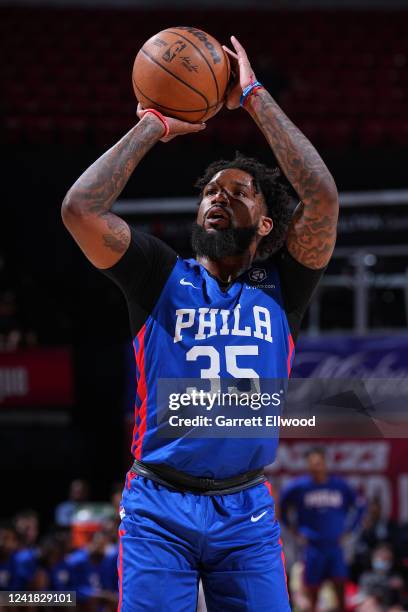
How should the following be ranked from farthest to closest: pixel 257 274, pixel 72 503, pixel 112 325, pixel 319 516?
pixel 112 325
pixel 72 503
pixel 319 516
pixel 257 274

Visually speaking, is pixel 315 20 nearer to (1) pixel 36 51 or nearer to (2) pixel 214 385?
(1) pixel 36 51

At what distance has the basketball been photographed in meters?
3.16

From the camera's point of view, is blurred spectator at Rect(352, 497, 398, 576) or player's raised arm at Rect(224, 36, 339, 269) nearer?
player's raised arm at Rect(224, 36, 339, 269)

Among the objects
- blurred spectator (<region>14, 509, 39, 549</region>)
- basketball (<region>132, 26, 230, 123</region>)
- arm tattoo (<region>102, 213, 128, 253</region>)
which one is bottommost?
blurred spectator (<region>14, 509, 39, 549</region>)

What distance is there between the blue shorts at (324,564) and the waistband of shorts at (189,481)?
601 centimetres

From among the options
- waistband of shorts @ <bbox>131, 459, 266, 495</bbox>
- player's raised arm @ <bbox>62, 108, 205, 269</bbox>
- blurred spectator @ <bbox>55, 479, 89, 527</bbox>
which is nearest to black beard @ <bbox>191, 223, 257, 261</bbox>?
player's raised arm @ <bbox>62, 108, 205, 269</bbox>

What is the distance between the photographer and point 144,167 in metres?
9.88

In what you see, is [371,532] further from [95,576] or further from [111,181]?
[111,181]

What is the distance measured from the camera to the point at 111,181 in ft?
9.57

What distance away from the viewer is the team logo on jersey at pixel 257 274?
317 cm

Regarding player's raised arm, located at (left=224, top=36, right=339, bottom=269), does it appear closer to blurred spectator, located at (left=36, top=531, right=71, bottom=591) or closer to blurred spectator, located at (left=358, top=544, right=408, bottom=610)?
blurred spectator, located at (left=358, top=544, right=408, bottom=610)

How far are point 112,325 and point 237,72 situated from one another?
276 inches

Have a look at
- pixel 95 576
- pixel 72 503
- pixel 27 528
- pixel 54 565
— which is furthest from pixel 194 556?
pixel 72 503

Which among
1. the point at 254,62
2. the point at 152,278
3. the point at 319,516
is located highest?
the point at 254,62
